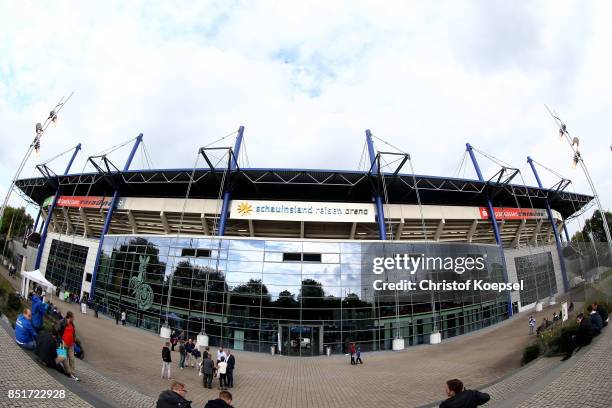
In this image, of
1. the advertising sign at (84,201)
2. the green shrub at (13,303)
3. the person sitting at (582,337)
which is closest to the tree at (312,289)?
the person sitting at (582,337)

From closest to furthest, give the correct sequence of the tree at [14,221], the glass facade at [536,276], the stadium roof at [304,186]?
1. the stadium roof at [304,186]
2. the glass facade at [536,276]
3. the tree at [14,221]

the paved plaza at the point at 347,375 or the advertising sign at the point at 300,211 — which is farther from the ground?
the advertising sign at the point at 300,211

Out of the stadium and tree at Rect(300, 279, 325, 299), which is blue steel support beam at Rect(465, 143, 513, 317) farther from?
tree at Rect(300, 279, 325, 299)

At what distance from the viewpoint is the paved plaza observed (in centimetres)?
671

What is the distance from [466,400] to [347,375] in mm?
10746

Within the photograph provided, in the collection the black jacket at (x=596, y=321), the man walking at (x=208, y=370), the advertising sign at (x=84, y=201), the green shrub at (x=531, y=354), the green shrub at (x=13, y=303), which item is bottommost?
the man walking at (x=208, y=370)

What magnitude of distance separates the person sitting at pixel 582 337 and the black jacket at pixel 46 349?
46.5 feet

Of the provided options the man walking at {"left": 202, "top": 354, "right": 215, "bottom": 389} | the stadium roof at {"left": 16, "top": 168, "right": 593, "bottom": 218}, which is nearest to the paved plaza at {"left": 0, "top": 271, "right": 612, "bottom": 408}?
the man walking at {"left": 202, "top": 354, "right": 215, "bottom": 389}

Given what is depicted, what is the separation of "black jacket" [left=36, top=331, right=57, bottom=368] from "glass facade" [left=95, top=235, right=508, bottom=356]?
14.1 metres

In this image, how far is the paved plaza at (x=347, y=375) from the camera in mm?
6711

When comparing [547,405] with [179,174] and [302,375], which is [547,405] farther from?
[179,174]

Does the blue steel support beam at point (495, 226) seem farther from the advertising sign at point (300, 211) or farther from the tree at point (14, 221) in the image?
the tree at point (14, 221)

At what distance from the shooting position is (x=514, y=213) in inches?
1344

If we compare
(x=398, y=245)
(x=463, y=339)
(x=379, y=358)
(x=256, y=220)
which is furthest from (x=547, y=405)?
(x=256, y=220)
